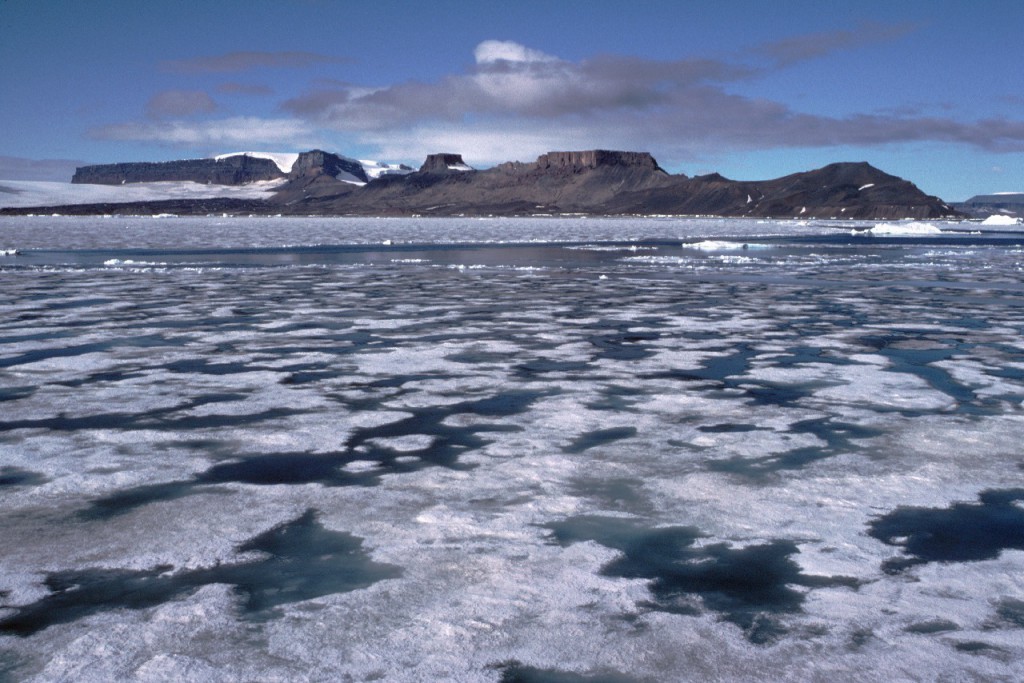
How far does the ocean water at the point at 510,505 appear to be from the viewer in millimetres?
2555

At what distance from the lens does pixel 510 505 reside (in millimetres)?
3768

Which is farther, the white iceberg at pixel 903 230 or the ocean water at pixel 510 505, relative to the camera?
the white iceberg at pixel 903 230

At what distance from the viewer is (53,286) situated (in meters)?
13.6

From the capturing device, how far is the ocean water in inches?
101

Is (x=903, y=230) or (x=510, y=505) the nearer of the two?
(x=510, y=505)

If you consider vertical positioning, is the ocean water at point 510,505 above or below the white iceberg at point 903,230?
below

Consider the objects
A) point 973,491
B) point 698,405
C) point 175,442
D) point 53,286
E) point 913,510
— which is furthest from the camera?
point 53,286

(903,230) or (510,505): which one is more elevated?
(903,230)

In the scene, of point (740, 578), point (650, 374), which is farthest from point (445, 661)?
point (650, 374)

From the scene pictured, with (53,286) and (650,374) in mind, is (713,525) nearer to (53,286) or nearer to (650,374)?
(650,374)

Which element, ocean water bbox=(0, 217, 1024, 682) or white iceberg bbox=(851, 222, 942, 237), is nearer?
ocean water bbox=(0, 217, 1024, 682)

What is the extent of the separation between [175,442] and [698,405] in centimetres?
314

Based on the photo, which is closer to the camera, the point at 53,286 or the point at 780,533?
the point at 780,533

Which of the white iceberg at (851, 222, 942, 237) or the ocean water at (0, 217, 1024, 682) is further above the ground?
the white iceberg at (851, 222, 942, 237)
